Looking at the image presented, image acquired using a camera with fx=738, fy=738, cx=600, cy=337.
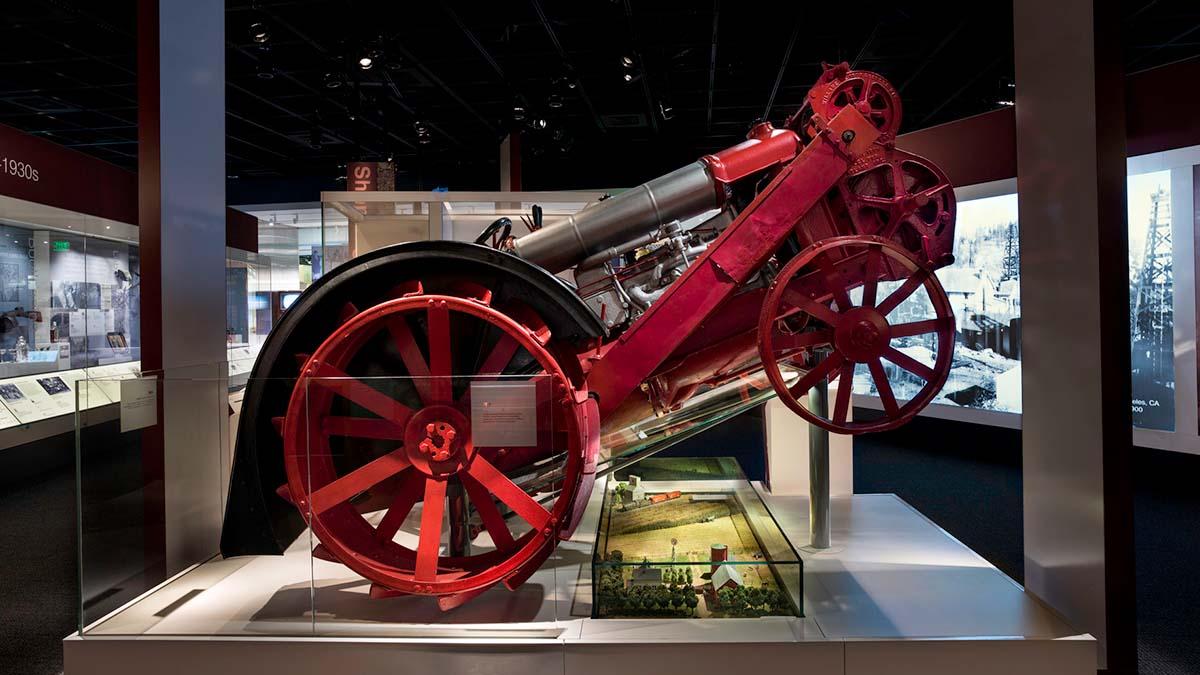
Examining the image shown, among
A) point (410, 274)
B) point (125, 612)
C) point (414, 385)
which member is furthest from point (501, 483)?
point (125, 612)

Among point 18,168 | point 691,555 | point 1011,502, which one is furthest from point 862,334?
point 18,168

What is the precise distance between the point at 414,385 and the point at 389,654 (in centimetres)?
107

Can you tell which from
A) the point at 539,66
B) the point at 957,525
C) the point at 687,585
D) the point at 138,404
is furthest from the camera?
the point at 539,66

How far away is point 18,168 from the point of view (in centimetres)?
568

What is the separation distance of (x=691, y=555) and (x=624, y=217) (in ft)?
5.13

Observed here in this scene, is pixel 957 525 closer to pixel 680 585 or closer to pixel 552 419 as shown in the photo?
pixel 680 585

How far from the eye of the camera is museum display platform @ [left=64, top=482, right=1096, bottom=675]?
287 cm

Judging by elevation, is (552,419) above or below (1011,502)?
above

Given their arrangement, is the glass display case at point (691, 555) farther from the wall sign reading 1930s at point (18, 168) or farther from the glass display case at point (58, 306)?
the wall sign reading 1930s at point (18, 168)

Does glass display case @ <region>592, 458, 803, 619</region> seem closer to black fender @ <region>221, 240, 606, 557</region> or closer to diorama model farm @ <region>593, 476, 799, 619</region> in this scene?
diorama model farm @ <region>593, 476, 799, 619</region>

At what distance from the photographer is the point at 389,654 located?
2.92 metres

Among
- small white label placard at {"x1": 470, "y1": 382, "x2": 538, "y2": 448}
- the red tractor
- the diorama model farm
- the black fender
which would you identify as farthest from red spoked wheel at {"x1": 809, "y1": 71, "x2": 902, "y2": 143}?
the diorama model farm

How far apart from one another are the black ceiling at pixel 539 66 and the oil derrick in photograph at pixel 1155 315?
7.39ft

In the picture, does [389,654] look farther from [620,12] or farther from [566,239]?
[620,12]
